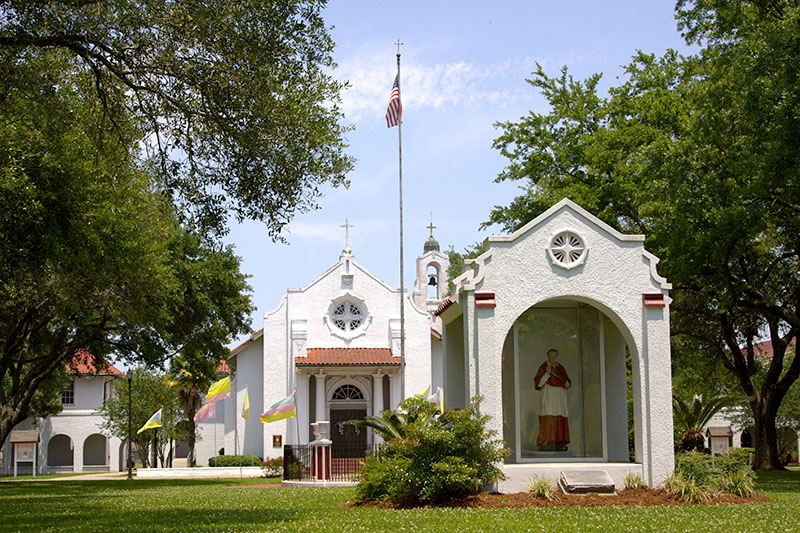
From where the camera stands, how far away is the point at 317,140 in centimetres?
1395

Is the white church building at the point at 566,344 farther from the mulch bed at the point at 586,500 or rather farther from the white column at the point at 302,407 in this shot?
the white column at the point at 302,407

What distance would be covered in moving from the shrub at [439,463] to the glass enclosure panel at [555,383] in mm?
2268

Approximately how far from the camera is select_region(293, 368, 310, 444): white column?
1748 inches

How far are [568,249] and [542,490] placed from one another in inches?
183

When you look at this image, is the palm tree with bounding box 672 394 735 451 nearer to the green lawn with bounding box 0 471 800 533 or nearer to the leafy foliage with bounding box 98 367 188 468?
the green lawn with bounding box 0 471 800 533

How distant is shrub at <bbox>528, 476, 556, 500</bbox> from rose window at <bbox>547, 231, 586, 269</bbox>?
4.18 metres

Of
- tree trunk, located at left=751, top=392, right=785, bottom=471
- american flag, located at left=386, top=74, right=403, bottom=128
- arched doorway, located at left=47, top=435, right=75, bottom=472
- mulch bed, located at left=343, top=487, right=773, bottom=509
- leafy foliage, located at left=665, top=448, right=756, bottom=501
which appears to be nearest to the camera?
mulch bed, located at left=343, top=487, right=773, bottom=509

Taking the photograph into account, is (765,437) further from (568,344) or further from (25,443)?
(25,443)

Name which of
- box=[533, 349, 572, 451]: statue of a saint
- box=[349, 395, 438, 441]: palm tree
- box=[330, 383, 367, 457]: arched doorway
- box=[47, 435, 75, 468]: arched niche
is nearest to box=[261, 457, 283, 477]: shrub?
box=[330, 383, 367, 457]: arched doorway

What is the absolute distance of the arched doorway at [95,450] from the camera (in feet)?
214

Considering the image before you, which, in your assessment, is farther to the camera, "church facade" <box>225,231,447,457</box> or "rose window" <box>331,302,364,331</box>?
"rose window" <box>331,302,364,331</box>

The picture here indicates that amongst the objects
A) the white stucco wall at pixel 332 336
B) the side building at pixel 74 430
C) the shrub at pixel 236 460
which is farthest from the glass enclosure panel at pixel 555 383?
the side building at pixel 74 430

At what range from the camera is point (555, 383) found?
18312mm

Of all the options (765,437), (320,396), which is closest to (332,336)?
(320,396)
